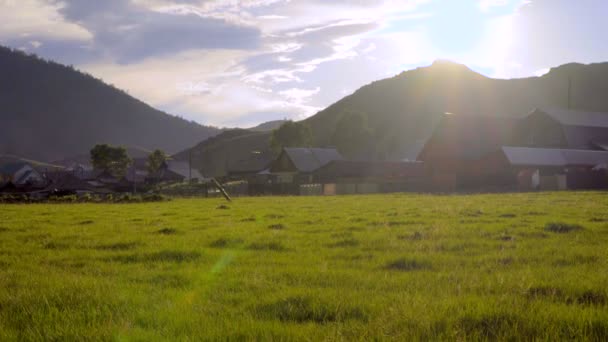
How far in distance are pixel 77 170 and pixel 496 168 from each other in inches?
3862

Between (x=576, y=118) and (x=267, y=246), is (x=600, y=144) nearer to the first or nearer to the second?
(x=576, y=118)

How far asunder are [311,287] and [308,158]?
85741mm

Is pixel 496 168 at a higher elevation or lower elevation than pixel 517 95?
lower

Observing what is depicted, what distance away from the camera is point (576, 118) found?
269 feet

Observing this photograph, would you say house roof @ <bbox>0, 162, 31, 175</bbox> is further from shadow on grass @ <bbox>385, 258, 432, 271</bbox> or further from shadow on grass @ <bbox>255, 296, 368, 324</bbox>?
shadow on grass @ <bbox>255, 296, 368, 324</bbox>

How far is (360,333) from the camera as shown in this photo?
4.83 metres

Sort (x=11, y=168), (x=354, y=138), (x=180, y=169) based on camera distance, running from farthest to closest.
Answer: (x=11, y=168) → (x=180, y=169) → (x=354, y=138)

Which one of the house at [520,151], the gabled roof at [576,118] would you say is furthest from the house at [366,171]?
the gabled roof at [576,118]

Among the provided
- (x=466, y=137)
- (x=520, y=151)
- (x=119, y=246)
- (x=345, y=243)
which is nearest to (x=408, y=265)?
(x=345, y=243)

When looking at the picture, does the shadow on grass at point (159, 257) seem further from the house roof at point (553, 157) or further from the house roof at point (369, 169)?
the house roof at point (369, 169)

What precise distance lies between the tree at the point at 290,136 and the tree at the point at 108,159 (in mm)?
39475

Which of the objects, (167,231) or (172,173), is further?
(172,173)

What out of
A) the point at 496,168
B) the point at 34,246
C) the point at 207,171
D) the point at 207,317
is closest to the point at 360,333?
the point at 207,317

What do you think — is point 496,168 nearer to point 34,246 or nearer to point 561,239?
point 561,239
